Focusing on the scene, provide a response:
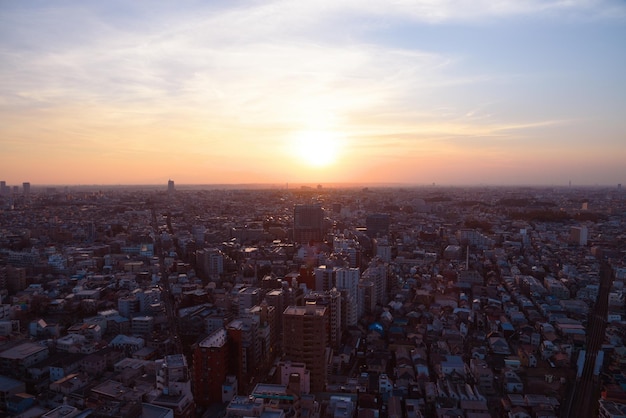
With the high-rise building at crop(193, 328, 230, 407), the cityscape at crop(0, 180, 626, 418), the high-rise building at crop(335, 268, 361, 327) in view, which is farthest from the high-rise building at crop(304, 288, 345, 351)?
the high-rise building at crop(193, 328, 230, 407)

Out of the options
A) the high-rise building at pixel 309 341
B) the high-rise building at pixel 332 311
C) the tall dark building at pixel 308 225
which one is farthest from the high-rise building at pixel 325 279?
the tall dark building at pixel 308 225

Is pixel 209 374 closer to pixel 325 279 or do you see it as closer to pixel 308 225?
pixel 325 279

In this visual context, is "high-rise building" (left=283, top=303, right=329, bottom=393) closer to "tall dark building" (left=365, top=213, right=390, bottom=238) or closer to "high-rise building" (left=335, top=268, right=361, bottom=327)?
"high-rise building" (left=335, top=268, right=361, bottom=327)

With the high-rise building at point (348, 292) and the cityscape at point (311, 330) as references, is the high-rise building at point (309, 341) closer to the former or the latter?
the cityscape at point (311, 330)

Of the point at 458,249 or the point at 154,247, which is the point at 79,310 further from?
the point at 458,249

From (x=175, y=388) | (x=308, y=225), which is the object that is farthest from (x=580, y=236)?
(x=175, y=388)

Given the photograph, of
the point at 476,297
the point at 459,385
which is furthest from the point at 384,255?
the point at 459,385
